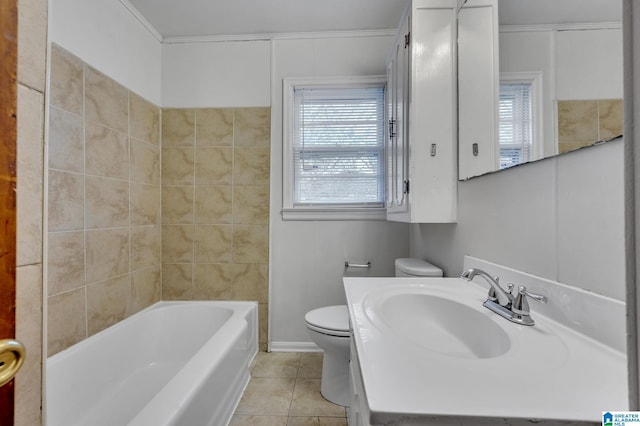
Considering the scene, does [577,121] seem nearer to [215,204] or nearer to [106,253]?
[215,204]

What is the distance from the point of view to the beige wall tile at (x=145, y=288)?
192 cm

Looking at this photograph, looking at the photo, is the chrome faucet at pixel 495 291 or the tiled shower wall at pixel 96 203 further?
the tiled shower wall at pixel 96 203

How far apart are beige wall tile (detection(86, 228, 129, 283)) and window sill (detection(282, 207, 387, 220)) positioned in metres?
1.09

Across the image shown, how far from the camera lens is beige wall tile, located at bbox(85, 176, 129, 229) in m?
1.57

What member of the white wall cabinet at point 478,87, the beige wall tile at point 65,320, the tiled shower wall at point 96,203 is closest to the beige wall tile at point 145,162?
the tiled shower wall at point 96,203

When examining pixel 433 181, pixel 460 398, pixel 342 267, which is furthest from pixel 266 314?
pixel 460 398

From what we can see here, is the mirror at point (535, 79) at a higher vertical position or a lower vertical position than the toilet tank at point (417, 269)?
higher

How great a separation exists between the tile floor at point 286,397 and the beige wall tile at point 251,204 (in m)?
1.04

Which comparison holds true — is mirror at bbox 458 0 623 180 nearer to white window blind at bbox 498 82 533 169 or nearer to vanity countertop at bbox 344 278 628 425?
white window blind at bbox 498 82 533 169

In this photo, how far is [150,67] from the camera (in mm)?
2098

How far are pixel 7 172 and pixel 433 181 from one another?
1.47 m

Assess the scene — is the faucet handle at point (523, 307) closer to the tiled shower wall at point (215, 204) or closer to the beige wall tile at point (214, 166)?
the tiled shower wall at point (215, 204)

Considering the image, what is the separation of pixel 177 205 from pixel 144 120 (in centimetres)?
66

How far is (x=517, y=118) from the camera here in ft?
3.18
